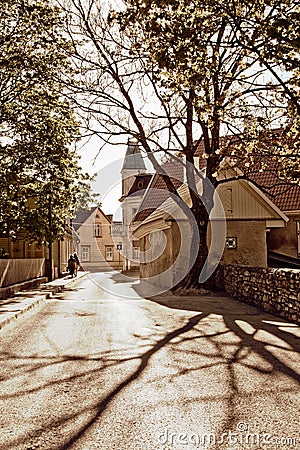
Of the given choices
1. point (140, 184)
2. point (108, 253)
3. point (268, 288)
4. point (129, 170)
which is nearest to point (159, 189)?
point (268, 288)

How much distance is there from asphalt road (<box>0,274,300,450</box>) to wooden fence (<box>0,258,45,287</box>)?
41.4 feet

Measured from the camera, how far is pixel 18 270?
29.5 meters

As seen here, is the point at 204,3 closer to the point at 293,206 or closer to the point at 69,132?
the point at 69,132

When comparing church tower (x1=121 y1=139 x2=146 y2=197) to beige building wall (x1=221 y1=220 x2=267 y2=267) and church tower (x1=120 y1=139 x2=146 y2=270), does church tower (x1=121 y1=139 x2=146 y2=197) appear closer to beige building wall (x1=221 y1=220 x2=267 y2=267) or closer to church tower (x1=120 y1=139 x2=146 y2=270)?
church tower (x1=120 y1=139 x2=146 y2=270)

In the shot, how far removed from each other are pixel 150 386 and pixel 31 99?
16.5 m

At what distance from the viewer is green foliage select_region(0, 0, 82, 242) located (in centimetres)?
2034

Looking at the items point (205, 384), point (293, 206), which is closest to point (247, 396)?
point (205, 384)

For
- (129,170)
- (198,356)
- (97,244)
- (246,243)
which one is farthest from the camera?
(97,244)

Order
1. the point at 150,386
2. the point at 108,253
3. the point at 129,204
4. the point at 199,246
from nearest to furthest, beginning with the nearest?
the point at 150,386 → the point at 199,246 → the point at 129,204 → the point at 108,253

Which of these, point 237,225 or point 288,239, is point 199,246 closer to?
point 237,225

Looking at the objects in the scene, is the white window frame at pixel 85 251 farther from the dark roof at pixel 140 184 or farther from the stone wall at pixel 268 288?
the stone wall at pixel 268 288

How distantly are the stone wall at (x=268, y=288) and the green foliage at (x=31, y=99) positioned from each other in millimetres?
8170

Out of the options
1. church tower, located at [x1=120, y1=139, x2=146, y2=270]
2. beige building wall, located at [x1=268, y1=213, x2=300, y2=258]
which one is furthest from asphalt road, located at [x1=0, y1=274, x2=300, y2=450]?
church tower, located at [x1=120, y1=139, x2=146, y2=270]

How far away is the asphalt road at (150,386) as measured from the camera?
5137mm
